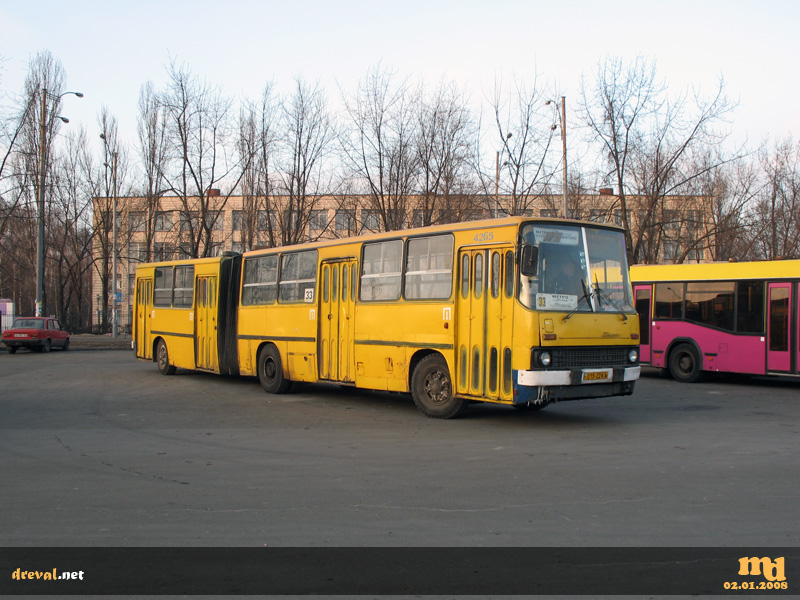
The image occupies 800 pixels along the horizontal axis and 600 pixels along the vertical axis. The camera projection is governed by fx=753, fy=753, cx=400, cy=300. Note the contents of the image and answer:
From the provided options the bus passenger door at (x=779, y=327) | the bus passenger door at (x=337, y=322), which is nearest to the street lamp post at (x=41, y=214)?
the bus passenger door at (x=337, y=322)

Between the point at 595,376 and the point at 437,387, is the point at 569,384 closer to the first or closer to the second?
the point at 595,376

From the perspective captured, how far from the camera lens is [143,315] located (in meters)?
22.1

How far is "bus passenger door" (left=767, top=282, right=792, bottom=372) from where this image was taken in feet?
56.2

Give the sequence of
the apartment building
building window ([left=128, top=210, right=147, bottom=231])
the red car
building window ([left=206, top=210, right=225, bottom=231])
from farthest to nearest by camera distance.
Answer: building window ([left=128, top=210, right=147, bottom=231]) → building window ([left=206, top=210, right=225, bottom=231]) → the red car → the apartment building

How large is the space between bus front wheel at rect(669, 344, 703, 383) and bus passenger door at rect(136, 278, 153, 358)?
14.4m

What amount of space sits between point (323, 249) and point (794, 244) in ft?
87.0

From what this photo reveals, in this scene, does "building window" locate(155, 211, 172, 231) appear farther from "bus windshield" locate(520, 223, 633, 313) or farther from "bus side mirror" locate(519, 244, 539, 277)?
"bus side mirror" locate(519, 244, 539, 277)

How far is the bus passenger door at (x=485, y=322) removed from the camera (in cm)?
1080

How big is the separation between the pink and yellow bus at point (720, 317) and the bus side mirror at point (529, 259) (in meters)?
9.67

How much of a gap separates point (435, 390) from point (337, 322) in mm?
2983

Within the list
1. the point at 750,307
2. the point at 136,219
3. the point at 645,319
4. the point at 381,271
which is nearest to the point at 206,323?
the point at 381,271

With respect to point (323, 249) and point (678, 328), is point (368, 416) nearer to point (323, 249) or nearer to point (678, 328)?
point (323, 249)

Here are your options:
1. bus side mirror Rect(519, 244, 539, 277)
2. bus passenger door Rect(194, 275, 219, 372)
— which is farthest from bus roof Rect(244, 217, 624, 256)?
bus passenger door Rect(194, 275, 219, 372)

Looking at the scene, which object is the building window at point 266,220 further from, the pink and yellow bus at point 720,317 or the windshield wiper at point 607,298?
the windshield wiper at point 607,298
